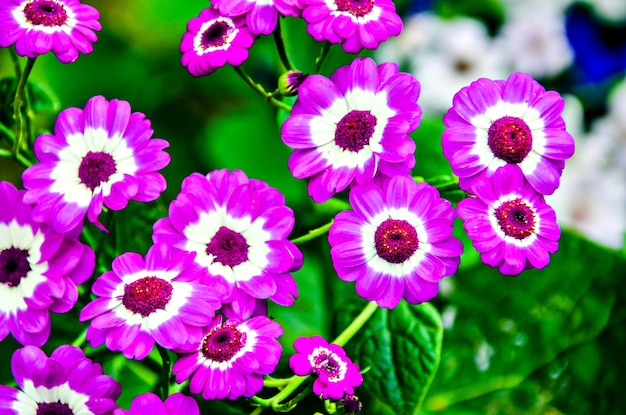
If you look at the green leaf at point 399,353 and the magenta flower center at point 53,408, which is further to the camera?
the green leaf at point 399,353

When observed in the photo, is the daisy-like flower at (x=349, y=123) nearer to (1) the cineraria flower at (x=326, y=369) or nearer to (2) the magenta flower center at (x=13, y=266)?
(1) the cineraria flower at (x=326, y=369)

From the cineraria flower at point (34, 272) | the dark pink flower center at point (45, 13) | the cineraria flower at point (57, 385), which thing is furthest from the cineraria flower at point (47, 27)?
the cineraria flower at point (57, 385)

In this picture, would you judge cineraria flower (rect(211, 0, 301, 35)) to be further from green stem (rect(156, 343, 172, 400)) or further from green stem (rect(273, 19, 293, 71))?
green stem (rect(156, 343, 172, 400))

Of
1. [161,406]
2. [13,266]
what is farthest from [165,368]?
[13,266]

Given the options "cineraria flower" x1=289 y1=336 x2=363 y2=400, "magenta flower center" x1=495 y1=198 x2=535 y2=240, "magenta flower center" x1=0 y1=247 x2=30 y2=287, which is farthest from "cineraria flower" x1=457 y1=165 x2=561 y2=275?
"magenta flower center" x1=0 y1=247 x2=30 y2=287

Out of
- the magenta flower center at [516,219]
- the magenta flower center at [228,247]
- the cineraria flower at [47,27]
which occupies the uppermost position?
the magenta flower center at [516,219]

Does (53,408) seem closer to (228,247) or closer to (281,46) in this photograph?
(228,247)
